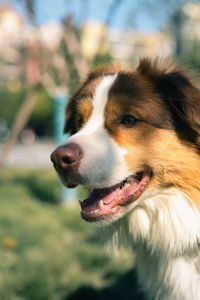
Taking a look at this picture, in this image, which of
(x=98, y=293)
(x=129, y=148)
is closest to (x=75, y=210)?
(x=98, y=293)

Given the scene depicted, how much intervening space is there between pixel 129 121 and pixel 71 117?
0.97 m

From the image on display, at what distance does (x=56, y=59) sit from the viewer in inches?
323

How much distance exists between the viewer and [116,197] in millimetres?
2910

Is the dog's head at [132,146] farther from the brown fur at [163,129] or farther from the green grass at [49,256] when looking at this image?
the green grass at [49,256]

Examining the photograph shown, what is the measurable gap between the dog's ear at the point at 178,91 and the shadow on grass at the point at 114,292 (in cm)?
207

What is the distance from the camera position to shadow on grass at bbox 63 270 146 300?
4.11 m

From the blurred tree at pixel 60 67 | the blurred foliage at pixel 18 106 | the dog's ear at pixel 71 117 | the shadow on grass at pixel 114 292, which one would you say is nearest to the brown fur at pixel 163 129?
the dog's ear at pixel 71 117

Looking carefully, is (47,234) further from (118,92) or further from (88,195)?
(118,92)

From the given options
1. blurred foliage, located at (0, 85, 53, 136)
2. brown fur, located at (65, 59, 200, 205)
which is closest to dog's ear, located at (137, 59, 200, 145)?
brown fur, located at (65, 59, 200, 205)

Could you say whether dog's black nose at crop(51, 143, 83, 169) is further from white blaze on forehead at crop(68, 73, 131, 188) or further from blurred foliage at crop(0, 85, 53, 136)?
blurred foliage at crop(0, 85, 53, 136)

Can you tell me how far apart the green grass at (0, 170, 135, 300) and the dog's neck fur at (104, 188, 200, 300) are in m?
0.69

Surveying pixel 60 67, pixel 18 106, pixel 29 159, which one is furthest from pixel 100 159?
pixel 18 106

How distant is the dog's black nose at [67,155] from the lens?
2652mm

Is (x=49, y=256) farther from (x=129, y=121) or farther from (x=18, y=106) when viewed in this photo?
(x=18, y=106)
